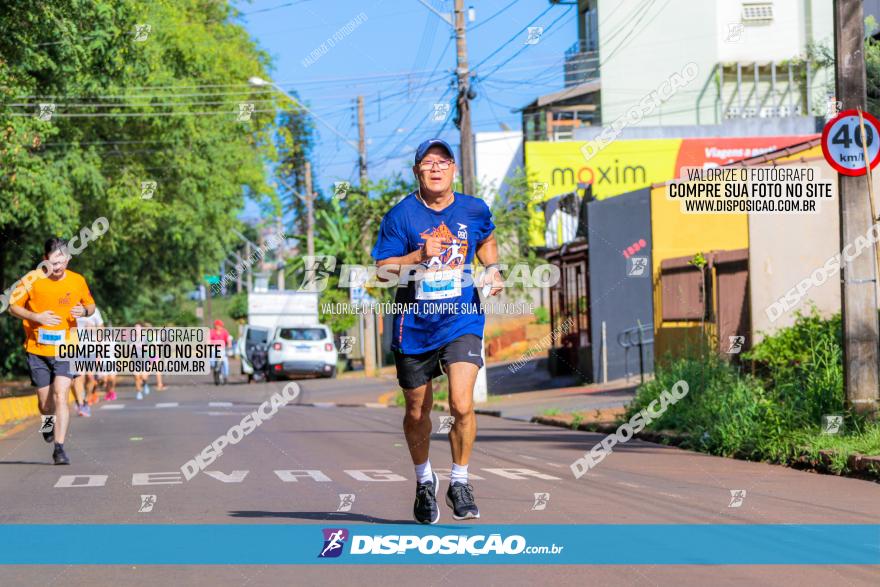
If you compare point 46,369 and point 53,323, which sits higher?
point 53,323

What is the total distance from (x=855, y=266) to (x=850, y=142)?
46.1 inches

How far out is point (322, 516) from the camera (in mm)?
7895

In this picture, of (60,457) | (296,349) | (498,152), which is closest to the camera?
(60,457)

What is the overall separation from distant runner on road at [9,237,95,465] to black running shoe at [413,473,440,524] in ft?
18.1

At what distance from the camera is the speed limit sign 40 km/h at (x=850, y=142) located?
11.4 m

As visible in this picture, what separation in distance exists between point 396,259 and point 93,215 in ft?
91.0

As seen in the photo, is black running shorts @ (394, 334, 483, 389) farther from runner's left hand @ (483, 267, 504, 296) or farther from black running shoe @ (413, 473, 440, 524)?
black running shoe @ (413, 473, 440, 524)

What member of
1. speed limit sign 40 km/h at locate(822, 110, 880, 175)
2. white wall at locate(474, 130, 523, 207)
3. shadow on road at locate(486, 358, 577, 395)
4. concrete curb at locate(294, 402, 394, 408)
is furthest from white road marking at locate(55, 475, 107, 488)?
white wall at locate(474, 130, 523, 207)

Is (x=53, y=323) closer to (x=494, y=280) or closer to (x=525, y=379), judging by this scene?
(x=494, y=280)

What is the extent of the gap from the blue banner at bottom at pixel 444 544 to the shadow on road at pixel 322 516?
244 mm

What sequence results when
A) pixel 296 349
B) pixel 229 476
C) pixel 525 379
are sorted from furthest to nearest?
pixel 296 349, pixel 525 379, pixel 229 476

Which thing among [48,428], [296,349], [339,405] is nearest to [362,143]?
[296,349]

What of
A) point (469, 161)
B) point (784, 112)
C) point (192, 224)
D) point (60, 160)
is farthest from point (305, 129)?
point (469, 161)

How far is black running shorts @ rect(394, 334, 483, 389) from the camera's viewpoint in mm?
7297
